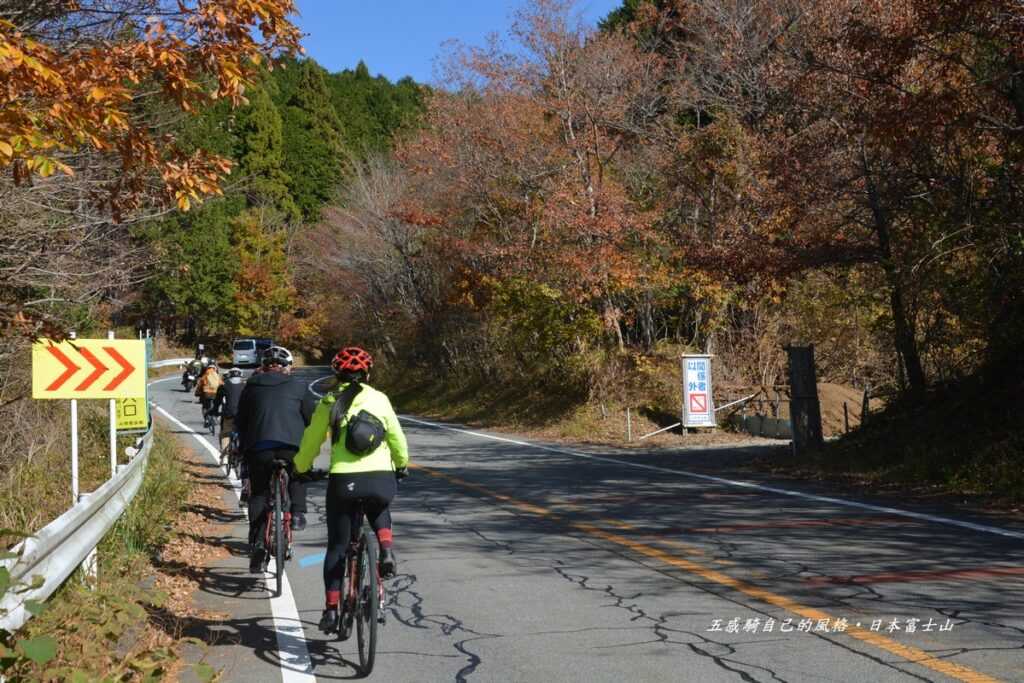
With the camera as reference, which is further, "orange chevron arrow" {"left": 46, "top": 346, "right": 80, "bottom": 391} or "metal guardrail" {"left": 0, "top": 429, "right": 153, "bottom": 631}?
"orange chevron arrow" {"left": 46, "top": 346, "right": 80, "bottom": 391}

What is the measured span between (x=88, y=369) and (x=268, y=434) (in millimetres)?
2775

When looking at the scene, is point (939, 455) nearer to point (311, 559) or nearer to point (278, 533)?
point (311, 559)

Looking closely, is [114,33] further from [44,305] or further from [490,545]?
[490,545]

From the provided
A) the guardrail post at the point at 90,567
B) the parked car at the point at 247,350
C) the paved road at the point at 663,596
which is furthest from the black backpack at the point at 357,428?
the parked car at the point at 247,350

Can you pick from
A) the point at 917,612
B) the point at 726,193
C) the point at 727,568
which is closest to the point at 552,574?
the point at 727,568

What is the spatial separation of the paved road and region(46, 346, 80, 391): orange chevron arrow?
237 cm

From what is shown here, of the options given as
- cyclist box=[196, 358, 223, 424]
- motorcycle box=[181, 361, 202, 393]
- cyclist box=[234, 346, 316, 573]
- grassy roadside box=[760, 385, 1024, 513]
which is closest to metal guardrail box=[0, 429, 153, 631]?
cyclist box=[234, 346, 316, 573]

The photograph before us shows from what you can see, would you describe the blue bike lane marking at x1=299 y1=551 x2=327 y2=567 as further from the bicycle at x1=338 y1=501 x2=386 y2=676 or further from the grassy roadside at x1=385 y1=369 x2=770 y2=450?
the grassy roadside at x1=385 y1=369 x2=770 y2=450

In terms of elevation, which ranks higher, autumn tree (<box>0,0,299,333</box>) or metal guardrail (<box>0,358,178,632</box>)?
autumn tree (<box>0,0,299,333</box>)

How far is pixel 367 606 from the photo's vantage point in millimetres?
6133

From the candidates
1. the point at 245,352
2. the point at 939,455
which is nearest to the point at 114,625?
the point at 939,455

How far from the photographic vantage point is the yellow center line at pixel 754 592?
5652 mm

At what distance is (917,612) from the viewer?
22.7 feet

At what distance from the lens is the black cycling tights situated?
21.1ft
